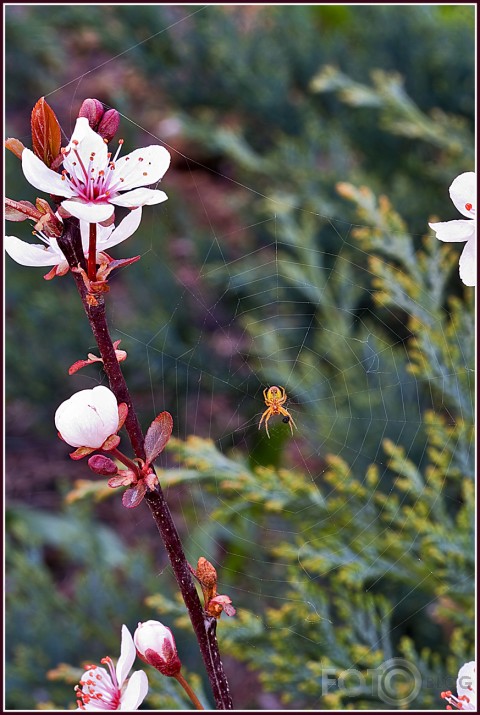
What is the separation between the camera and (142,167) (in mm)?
636

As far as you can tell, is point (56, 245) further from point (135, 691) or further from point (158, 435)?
point (135, 691)

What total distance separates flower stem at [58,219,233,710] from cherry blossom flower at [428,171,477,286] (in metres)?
0.28

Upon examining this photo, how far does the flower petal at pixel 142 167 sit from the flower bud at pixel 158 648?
14.4 inches

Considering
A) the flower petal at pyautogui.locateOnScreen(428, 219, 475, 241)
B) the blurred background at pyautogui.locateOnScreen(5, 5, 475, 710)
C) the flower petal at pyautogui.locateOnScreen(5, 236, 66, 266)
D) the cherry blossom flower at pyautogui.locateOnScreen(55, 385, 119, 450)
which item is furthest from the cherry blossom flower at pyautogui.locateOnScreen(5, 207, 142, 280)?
the blurred background at pyautogui.locateOnScreen(5, 5, 475, 710)

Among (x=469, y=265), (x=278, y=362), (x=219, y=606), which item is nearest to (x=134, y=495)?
(x=219, y=606)

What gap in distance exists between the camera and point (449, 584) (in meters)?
1.45

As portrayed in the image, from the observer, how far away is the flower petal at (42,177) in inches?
22.3

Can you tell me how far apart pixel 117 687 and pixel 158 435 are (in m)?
0.27

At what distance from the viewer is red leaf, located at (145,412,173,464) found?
612 mm

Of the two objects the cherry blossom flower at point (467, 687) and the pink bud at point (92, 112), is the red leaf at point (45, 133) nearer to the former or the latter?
the pink bud at point (92, 112)

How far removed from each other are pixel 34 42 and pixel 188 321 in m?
1.22

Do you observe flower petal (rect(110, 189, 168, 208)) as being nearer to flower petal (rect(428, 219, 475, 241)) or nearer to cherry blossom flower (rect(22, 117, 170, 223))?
cherry blossom flower (rect(22, 117, 170, 223))

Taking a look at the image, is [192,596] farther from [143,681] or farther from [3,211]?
[3,211]

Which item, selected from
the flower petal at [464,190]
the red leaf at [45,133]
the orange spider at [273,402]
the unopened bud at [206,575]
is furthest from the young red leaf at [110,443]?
the orange spider at [273,402]
